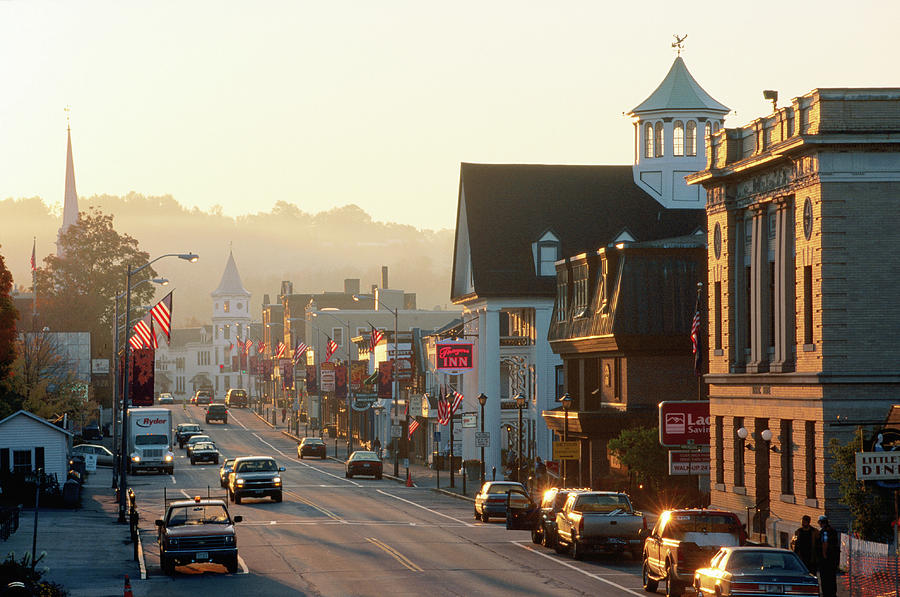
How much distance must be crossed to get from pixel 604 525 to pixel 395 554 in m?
6.01

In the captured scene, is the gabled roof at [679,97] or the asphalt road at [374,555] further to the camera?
the gabled roof at [679,97]

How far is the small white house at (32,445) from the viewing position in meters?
63.8

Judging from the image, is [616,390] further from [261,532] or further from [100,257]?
[100,257]

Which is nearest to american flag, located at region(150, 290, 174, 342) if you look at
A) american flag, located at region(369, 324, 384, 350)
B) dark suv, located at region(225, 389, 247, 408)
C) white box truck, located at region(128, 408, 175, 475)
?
white box truck, located at region(128, 408, 175, 475)

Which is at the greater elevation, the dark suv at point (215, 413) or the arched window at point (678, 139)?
the arched window at point (678, 139)

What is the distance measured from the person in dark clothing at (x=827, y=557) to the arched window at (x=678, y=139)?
5726 cm

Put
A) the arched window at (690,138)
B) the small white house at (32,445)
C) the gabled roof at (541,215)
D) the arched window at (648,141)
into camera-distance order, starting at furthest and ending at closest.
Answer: the arched window at (648,141) < the arched window at (690,138) < the gabled roof at (541,215) < the small white house at (32,445)

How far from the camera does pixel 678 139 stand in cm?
8588

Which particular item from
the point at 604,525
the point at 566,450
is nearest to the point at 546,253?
the point at 566,450

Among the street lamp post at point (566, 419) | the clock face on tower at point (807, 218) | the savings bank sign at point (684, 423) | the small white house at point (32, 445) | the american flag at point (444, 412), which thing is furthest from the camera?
the american flag at point (444, 412)

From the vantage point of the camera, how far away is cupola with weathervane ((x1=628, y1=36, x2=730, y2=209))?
271 ft

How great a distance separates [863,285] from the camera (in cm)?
3841

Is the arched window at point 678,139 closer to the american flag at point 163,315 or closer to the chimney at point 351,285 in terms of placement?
the american flag at point 163,315

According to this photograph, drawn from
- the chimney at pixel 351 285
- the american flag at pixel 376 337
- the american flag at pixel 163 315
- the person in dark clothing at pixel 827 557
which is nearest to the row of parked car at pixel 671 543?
the person in dark clothing at pixel 827 557
